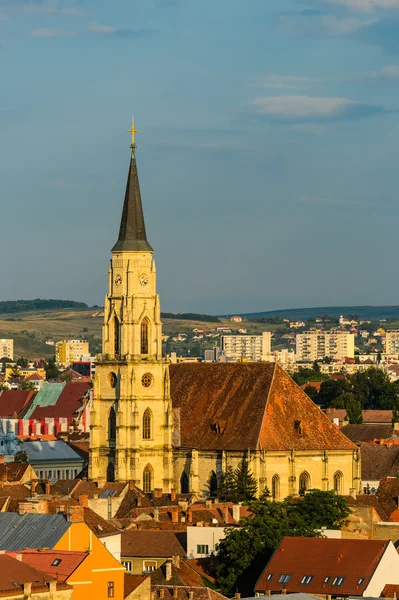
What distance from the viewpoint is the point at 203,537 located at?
93875 millimetres

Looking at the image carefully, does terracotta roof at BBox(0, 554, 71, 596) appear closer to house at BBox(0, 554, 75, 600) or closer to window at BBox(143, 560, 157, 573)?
house at BBox(0, 554, 75, 600)

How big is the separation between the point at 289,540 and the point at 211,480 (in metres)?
35.3

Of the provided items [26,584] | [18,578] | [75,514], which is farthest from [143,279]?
[26,584]

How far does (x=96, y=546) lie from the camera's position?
75.2 metres

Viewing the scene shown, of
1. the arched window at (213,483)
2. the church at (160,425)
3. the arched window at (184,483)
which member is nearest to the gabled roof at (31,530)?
the church at (160,425)

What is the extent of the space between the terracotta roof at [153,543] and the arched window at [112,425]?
27.6 meters

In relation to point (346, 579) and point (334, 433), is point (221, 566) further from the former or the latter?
point (334, 433)

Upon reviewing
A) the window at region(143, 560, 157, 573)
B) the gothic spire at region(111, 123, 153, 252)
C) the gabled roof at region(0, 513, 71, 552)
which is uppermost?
the gothic spire at region(111, 123, 153, 252)

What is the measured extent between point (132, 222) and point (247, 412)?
12.4 meters

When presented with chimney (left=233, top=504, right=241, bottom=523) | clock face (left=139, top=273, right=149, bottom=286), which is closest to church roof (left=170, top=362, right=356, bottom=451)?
Result: clock face (left=139, top=273, right=149, bottom=286)

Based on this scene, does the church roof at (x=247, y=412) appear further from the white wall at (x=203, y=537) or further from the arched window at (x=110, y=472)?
the white wall at (x=203, y=537)

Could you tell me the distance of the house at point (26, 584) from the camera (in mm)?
68312

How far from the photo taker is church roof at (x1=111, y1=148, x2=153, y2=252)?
122438mm

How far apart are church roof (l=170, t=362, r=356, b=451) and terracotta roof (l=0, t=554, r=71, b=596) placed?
163ft
